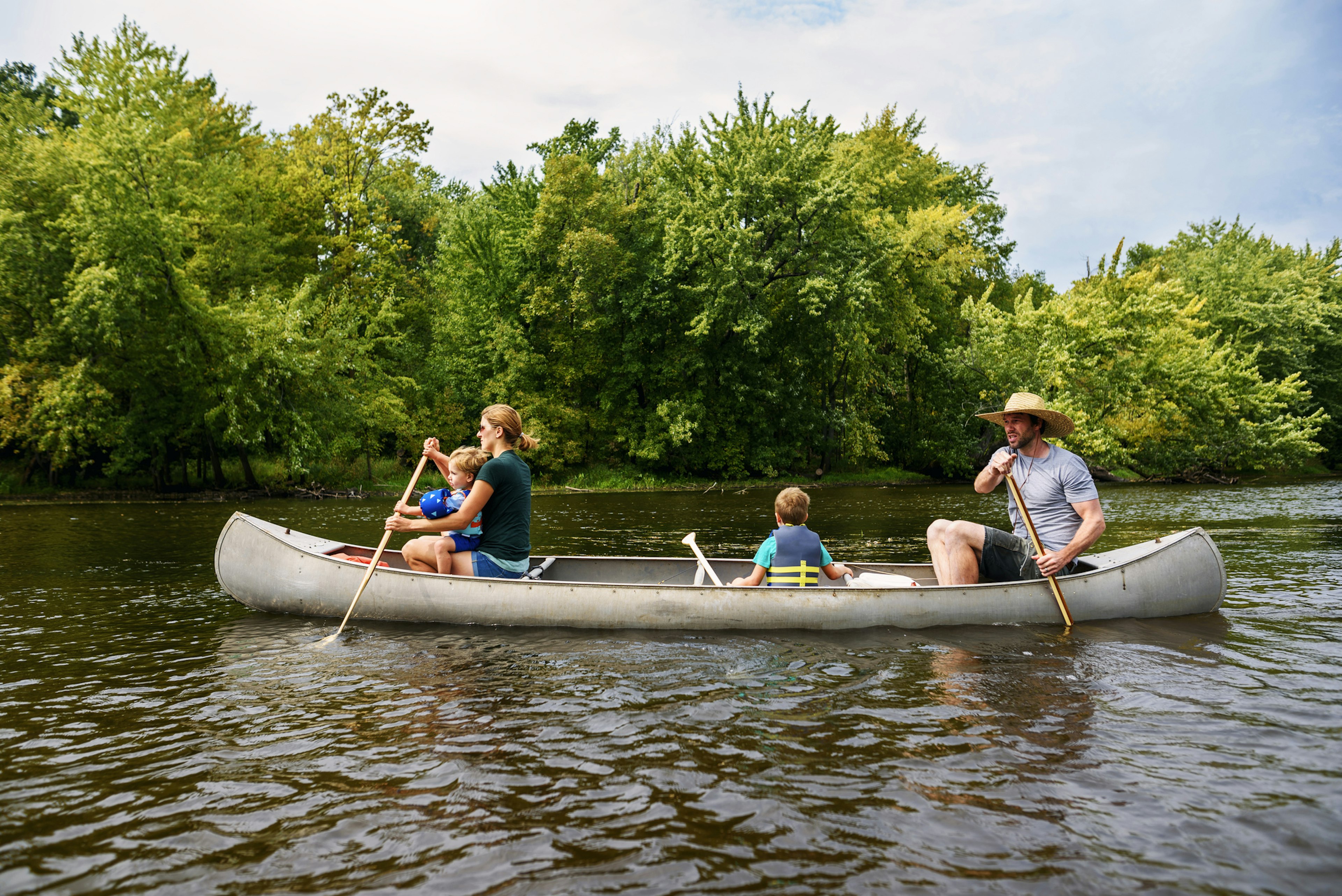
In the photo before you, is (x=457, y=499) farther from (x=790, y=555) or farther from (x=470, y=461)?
(x=790, y=555)

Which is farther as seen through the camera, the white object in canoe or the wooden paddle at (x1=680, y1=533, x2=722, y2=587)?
the white object in canoe

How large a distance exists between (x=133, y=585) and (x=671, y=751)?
8.10m

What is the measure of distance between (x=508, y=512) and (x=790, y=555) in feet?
8.25

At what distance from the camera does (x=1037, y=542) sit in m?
7.25

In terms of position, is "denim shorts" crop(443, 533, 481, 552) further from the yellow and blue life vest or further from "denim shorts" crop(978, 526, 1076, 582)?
"denim shorts" crop(978, 526, 1076, 582)

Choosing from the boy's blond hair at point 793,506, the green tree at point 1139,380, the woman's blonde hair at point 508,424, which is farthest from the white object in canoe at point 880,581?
the green tree at point 1139,380

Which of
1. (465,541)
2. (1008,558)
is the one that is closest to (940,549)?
(1008,558)

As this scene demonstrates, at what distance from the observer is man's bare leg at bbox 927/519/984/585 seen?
7426 millimetres

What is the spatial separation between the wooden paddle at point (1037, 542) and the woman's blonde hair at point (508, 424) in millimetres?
4170

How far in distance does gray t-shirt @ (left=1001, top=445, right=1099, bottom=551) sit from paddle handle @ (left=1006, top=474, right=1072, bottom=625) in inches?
2.2

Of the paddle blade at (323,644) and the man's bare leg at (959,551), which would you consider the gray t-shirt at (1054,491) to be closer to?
the man's bare leg at (959,551)

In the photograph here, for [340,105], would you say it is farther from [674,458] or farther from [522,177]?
[674,458]

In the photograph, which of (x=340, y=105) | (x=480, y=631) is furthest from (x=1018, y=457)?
(x=340, y=105)

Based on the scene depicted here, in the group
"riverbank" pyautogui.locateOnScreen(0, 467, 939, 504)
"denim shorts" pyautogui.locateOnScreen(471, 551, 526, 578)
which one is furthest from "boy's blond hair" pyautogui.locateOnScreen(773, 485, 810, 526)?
"riverbank" pyautogui.locateOnScreen(0, 467, 939, 504)
